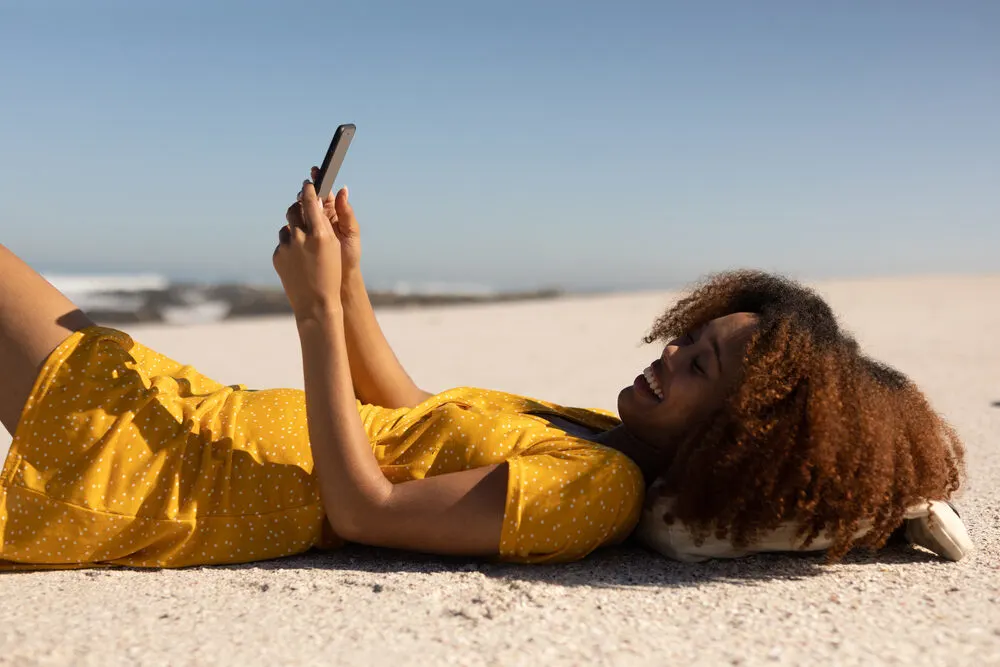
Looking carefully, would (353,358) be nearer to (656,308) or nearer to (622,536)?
(622,536)

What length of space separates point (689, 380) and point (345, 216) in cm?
136

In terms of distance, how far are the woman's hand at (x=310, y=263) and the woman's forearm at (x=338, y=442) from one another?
0.06 metres

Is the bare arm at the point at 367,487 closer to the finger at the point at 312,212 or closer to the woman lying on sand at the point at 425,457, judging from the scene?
the woman lying on sand at the point at 425,457

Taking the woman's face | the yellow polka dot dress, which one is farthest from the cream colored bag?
the woman's face

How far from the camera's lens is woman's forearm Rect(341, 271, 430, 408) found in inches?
141

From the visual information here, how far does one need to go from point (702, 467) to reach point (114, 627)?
5.36 feet

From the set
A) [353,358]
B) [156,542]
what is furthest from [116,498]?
[353,358]

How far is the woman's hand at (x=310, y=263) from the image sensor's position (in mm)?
2646

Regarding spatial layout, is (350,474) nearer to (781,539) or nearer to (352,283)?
(352,283)

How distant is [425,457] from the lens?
2812 millimetres

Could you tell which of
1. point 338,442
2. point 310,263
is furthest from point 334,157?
point 338,442

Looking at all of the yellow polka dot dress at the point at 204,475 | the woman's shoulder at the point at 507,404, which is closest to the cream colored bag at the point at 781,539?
the yellow polka dot dress at the point at 204,475

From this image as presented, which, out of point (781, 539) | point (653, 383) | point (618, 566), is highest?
point (653, 383)

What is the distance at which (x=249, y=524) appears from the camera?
109 inches
